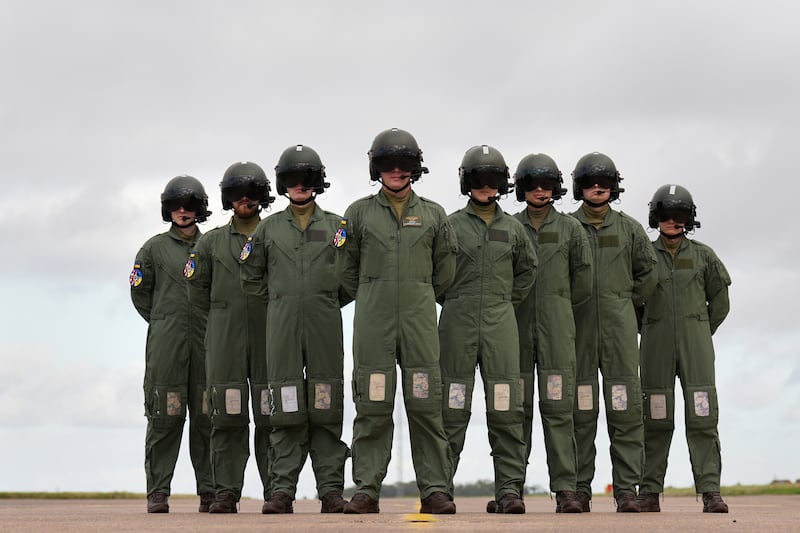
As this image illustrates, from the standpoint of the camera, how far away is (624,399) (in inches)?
467

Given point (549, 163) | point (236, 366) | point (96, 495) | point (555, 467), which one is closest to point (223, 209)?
point (236, 366)

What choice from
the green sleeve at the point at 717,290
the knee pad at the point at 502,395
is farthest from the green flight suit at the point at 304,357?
the green sleeve at the point at 717,290

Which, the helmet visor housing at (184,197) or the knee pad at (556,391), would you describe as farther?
the helmet visor housing at (184,197)

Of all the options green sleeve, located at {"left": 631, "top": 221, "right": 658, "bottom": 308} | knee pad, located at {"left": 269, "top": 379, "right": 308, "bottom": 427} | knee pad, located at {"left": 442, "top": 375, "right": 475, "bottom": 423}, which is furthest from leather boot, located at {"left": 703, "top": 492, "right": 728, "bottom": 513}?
knee pad, located at {"left": 269, "top": 379, "right": 308, "bottom": 427}

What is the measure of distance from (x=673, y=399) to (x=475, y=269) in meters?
2.82

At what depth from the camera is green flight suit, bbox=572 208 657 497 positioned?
38.5ft

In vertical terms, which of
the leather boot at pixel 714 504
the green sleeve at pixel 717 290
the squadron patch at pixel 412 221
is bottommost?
the leather boot at pixel 714 504

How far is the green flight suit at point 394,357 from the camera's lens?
10070 millimetres

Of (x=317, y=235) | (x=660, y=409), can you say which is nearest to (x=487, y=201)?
(x=317, y=235)

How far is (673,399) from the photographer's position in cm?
1237

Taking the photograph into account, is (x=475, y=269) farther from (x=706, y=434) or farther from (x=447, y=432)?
(x=706, y=434)

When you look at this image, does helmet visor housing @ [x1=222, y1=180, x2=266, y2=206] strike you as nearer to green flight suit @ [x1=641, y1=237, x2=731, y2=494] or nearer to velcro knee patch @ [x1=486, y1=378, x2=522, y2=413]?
velcro knee patch @ [x1=486, y1=378, x2=522, y2=413]

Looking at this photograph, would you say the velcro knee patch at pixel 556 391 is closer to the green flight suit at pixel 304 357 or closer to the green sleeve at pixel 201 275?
the green flight suit at pixel 304 357

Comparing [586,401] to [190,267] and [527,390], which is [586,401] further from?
[190,267]
